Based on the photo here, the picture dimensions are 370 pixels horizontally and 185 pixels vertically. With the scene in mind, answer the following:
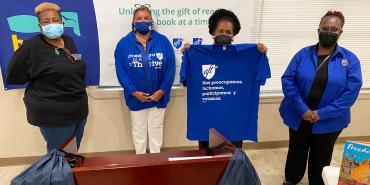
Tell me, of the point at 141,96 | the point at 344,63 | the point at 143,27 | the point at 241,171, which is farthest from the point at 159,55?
the point at 241,171

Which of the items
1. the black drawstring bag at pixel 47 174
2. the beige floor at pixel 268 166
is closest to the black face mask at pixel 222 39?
the black drawstring bag at pixel 47 174

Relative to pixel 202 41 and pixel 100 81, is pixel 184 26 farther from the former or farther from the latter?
pixel 100 81

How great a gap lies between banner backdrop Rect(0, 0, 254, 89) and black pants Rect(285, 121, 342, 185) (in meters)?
1.10

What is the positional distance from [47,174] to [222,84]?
144 centimetres

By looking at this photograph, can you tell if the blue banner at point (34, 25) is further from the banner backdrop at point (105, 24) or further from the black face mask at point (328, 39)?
the black face mask at point (328, 39)

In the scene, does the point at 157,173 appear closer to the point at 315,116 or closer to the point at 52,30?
the point at 52,30

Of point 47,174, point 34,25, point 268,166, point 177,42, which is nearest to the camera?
point 47,174

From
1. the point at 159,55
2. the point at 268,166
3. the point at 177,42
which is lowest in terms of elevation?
the point at 268,166

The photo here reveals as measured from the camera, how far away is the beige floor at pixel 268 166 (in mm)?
2990

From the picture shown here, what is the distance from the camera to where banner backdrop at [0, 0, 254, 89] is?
271 centimetres

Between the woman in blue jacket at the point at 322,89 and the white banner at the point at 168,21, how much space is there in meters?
0.89

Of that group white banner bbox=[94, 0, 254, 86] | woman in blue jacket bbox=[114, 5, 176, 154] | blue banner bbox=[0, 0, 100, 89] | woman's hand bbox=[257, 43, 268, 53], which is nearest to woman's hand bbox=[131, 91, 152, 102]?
woman in blue jacket bbox=[114, 5, 176, 154]

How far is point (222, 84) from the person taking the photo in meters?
2.31

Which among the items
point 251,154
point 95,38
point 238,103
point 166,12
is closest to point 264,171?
point 251,154
